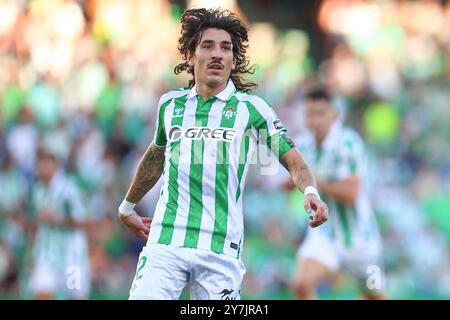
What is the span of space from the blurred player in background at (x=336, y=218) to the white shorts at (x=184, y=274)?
3.78m

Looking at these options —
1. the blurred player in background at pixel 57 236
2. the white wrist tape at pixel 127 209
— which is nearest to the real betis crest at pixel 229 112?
the white wrist tape at pixel 127 209

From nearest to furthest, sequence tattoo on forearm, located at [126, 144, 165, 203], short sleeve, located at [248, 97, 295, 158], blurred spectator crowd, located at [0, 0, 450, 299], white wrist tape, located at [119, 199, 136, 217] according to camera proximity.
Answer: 1. short sleeve, located at [248, 97, 295, 158]
2. tattoo on forearm, located at [126, 144, 165, 203]
3. white wrist tape, located at [119, 199, 136, 217]
4. blurred spectator crowd, located at [0, 0, 450, 299]

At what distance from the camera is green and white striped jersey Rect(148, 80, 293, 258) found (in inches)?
217

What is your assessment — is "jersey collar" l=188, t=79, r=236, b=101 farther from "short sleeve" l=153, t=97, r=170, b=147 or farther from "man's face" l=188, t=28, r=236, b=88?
"short sleeve" l=153, t=97, r=170, b=147

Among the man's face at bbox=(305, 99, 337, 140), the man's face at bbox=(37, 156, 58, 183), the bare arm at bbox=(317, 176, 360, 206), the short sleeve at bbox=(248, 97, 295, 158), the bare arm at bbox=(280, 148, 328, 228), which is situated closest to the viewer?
the bare arm at bbox=(280, 148, 328, 228)

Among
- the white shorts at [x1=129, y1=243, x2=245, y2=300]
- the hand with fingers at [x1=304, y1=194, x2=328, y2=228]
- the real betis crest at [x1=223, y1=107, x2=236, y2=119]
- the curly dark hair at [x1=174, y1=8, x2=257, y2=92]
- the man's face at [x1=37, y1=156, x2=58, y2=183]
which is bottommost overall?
the white shorts at [x1=129, y1=243, x2=245, y2=300]

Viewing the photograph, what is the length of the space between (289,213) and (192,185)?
634 cm

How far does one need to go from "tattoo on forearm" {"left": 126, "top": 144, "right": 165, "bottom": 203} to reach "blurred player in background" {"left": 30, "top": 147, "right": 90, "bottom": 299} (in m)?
4.88

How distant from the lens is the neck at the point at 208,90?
574 cm

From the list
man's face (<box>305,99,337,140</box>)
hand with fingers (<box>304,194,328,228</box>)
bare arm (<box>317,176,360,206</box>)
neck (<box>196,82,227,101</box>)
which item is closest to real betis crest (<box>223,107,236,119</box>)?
neck (<box>196,82,227,101</box>)

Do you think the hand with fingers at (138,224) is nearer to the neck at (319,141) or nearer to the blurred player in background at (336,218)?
the blurred player in background at (336,218)

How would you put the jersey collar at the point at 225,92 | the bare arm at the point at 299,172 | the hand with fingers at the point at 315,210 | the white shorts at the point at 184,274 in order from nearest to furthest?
the hand with fingers at the point at 315,210, the bare arm at the point at 299,172, the white shorts at the point at 184,274, the jersey collar at the point at 225,92

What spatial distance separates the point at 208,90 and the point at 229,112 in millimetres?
198
